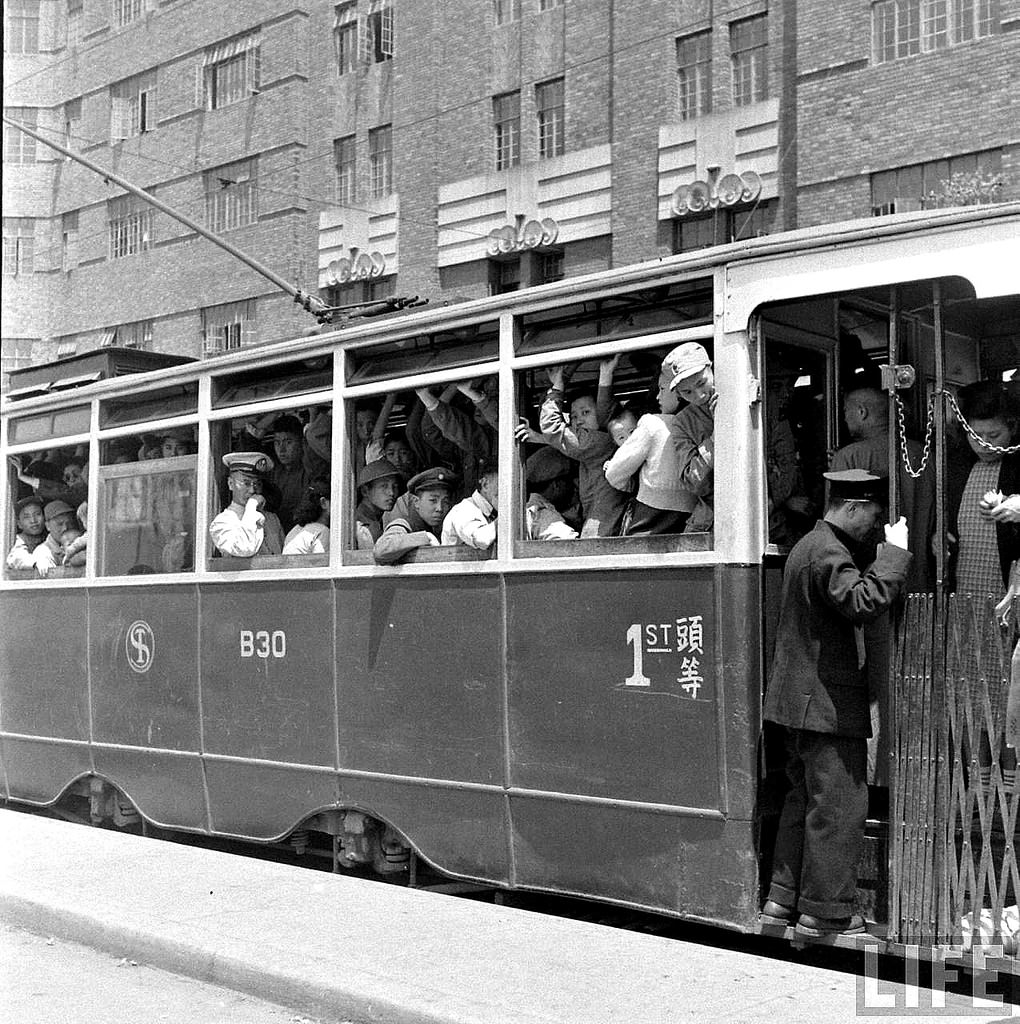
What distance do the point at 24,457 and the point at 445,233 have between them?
17582 millimetres

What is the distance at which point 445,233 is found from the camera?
27.2 m

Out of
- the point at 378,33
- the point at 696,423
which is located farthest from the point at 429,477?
the point at 378,33

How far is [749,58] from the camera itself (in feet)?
73.7

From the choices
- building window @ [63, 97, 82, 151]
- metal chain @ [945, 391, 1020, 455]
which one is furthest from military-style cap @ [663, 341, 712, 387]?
building window @ [63, 97, 82, 151]

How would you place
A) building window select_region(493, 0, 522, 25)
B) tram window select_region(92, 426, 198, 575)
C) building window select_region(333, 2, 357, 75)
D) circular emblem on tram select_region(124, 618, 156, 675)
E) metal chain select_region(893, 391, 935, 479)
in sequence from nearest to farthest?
1. metal chain select_region(893, 391, 935, 479)
2. tram window select_region(92, 426, 198, 575)
3. circular emblem on tram select_region(124, 618, 156, 675)
4. building window select_region(493, 0, 522, 25)
5. building window select_region(333, 2, 357, 75)

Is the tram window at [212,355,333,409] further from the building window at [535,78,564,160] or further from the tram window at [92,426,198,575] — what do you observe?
the building window at [535,78,564,160]

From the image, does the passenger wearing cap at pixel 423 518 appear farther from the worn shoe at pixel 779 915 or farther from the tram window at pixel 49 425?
the tram window at pixel 49 425

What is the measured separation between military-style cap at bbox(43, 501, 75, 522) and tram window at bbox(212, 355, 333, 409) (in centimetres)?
208

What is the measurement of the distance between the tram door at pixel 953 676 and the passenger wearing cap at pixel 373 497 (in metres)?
2.73

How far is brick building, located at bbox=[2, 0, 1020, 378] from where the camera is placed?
20016mm

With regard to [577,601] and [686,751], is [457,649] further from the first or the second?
[686,751]

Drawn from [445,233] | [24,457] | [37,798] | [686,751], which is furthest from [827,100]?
[686,751]

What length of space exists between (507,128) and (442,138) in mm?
1573

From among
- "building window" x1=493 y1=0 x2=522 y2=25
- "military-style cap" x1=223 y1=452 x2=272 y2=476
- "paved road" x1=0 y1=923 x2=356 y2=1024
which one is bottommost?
"paved road" x1=0 y1=923 x2=356 y2=1024
